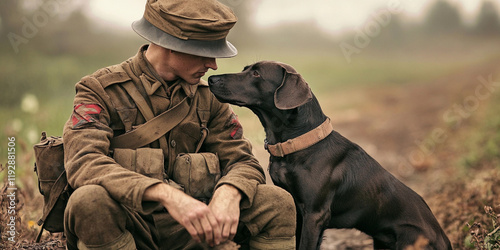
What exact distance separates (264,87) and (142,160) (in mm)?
1043

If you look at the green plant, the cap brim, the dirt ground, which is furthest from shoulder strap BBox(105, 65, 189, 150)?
the green plant

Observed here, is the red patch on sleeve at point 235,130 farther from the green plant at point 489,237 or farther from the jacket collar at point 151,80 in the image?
the green plant at point 489,237

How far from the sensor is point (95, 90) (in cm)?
318

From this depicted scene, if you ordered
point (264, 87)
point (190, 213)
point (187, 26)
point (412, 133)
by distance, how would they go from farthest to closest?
point (412, 133), point (264, 87), point (187, 26), point (190, 213)

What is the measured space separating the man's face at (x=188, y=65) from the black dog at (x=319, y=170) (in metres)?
0.21

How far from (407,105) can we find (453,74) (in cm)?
240

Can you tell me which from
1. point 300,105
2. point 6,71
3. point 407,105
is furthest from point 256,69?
point 407,105

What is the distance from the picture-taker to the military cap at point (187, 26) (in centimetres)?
324

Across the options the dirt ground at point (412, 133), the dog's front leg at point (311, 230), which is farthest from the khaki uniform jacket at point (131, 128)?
the dirt ground at point (412, 133)

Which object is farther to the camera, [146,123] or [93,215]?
[146,123]

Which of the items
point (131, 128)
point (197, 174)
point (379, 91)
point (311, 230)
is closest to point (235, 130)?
point (197, 174)

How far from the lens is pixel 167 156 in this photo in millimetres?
3385

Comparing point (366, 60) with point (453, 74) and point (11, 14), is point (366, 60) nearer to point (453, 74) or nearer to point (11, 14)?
point (453, 74)

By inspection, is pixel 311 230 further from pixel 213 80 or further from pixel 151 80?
pixel 151 80
